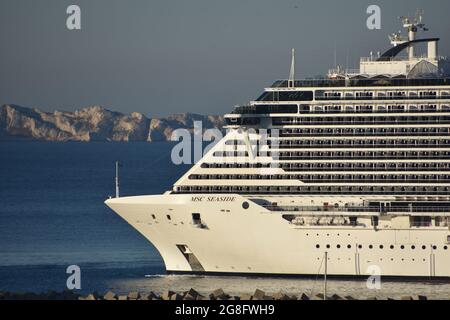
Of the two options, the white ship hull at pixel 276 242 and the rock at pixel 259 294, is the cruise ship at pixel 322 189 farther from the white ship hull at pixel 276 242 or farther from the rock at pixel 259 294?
the rock at pixel 259 294

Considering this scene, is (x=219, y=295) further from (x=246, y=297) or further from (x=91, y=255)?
(x=91, y=255)

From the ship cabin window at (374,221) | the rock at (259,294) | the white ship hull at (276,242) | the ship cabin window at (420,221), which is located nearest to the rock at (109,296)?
the rock at (259,294)

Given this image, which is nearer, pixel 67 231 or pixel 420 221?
pixel 420 221

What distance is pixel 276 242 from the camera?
67562 mm

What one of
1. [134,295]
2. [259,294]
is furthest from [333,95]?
[134,295]

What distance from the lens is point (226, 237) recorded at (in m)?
67.9

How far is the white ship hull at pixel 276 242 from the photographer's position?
67062 millimetres

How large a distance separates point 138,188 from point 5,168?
1791 inches

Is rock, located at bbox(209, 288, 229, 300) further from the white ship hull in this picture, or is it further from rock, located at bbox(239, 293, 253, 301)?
the white ship hull

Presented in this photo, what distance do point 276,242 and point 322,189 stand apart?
2.81m

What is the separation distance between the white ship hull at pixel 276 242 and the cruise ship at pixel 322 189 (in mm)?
38

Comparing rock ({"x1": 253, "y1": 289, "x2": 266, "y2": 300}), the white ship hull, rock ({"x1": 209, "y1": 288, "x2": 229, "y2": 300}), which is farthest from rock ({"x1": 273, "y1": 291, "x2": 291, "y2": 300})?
the white ship hull

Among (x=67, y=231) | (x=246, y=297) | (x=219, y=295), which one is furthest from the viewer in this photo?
(x=67, y=231)
